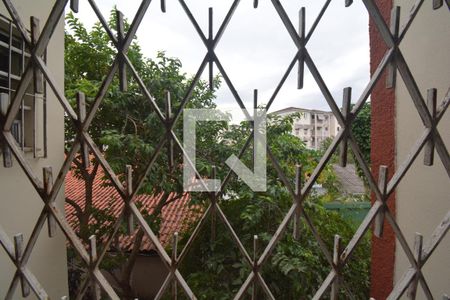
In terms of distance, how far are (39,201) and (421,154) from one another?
4.72 feet

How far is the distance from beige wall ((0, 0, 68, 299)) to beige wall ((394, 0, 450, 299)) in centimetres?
120

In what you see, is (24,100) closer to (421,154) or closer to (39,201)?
(39,201)

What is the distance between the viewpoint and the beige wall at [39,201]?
98 centimetres

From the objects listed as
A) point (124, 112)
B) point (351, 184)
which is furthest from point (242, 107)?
point (124, 112)

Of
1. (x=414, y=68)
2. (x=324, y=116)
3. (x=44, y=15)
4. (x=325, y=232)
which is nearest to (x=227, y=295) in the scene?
(x=325, y=232)

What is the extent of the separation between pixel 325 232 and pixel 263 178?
725 millimetres

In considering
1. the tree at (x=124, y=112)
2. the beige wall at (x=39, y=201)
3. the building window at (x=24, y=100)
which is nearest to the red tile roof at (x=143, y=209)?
the tree at (x=124, y=112)

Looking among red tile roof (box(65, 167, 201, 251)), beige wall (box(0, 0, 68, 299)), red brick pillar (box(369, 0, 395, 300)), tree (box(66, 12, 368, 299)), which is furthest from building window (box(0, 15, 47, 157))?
red brick pillar (box(369, 0, 395, 300))

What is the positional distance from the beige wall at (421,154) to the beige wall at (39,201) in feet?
3.92

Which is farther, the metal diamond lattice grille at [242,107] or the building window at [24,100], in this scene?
the building window at [24,100]

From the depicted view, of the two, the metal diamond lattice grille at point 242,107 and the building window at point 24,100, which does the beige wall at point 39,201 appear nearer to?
the building window at point 24,100

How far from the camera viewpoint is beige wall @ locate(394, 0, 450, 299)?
0.68 m

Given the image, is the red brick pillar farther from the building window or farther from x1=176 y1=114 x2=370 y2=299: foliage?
the building window

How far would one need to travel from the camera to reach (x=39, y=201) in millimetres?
1221
